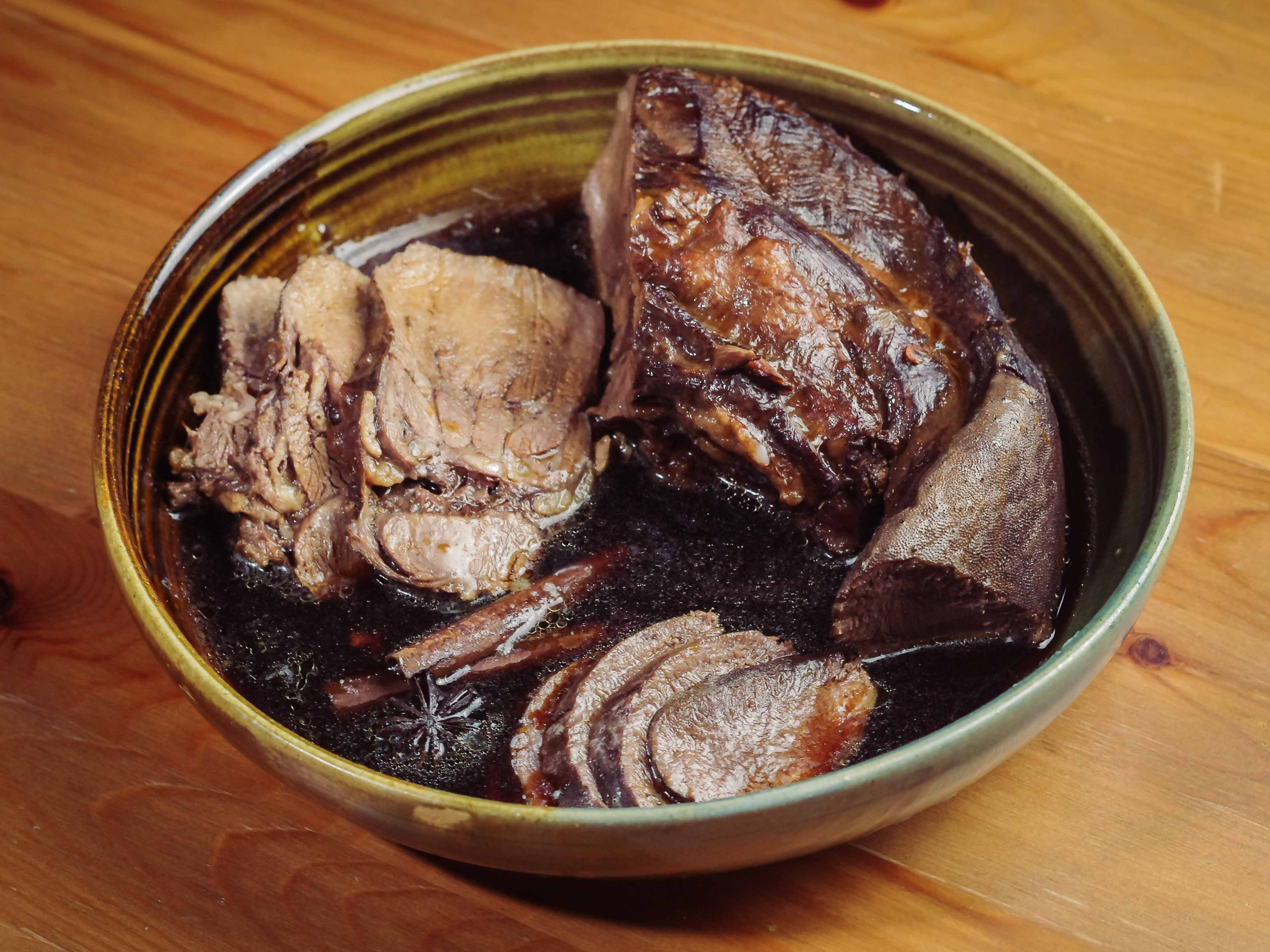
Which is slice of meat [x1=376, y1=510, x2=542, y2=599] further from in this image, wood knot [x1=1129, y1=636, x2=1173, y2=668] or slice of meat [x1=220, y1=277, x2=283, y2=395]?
wood knot [x1=1129, y1=636, x2=1173, y2=668]

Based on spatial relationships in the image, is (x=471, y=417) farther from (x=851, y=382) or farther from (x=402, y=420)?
(x=851, y=382)

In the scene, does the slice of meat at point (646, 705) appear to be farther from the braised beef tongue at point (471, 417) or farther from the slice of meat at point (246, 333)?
the slice of meat at point (246, 333)

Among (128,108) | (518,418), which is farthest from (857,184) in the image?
(128,108)

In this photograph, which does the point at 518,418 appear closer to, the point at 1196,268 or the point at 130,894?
the point at 130,894

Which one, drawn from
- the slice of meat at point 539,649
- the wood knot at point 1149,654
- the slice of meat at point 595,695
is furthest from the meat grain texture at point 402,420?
the wood knot at point 1149,654

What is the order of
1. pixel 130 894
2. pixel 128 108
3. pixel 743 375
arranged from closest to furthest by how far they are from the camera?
pixel 130 894 → pixel 743 375 → pixel 128 108

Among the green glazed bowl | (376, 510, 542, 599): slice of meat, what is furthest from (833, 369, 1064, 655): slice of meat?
(376, 510, 542, 599): slice of meat

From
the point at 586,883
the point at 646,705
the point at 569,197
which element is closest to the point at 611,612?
the point at 646,705
